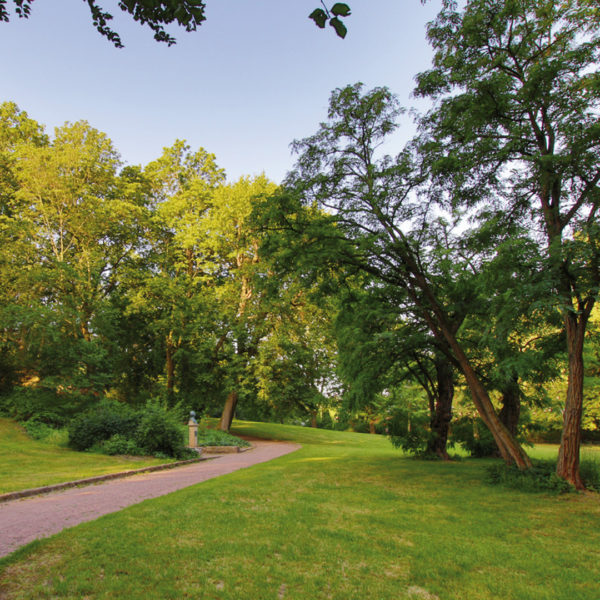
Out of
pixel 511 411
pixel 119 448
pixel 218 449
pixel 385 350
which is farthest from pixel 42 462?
pixel 511 411

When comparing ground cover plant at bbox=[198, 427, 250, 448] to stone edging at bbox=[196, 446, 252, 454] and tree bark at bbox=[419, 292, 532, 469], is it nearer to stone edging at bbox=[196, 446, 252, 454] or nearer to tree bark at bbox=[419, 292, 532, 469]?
stone edging at bbox=[196, 446, 252, 454]

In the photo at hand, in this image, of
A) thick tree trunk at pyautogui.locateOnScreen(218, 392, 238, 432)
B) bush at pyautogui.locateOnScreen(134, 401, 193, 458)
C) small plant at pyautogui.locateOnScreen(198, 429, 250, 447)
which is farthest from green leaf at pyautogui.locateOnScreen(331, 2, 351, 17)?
thick tree trunk at pyautogui.locateOnScreen(218, 392, 238, 432)

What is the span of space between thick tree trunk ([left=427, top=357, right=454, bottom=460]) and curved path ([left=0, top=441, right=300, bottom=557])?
26.0ft

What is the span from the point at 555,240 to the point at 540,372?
4.89m

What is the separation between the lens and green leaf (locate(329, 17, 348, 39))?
1967 mm

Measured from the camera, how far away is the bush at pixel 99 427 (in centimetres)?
1295

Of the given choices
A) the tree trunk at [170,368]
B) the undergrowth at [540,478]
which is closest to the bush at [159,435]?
the undergrowth at [540,478]

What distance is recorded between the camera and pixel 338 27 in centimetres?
198

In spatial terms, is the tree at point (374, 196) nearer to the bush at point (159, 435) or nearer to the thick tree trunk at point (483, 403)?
the thick tree trunk at point (483, 403)

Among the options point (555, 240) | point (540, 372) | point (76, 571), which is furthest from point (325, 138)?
point (76, 571)

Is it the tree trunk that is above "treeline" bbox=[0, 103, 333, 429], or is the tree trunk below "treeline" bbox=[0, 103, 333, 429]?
below

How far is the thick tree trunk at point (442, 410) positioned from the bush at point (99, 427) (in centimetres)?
1053

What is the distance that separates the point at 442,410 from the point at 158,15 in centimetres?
1339

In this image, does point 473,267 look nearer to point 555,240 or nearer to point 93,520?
point 555,240
